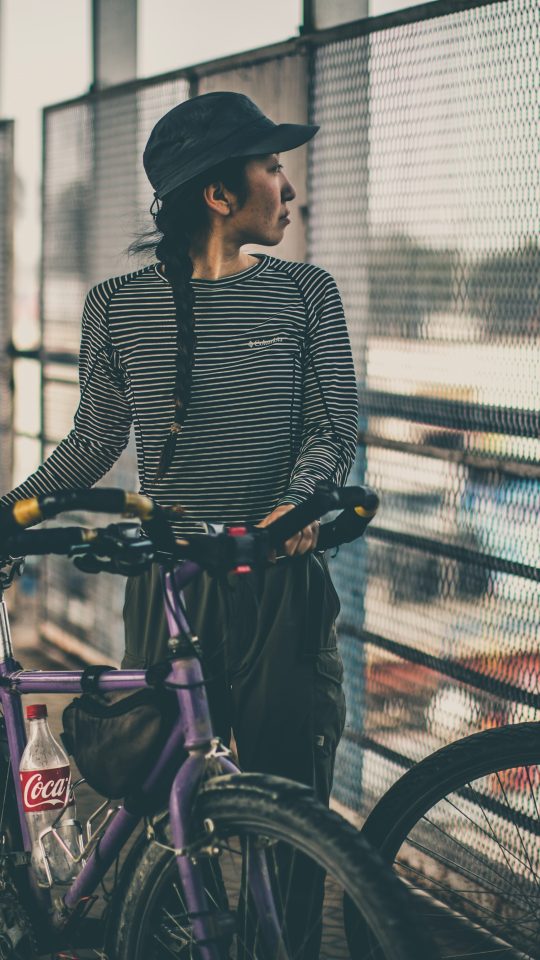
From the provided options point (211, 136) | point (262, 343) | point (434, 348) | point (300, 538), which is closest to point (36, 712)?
point (300, 538)

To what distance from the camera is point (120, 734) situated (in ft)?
8.23

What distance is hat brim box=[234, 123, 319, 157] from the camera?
2.70 m

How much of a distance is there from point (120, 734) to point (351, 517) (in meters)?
0.57

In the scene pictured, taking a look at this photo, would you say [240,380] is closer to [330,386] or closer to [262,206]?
[330,386]

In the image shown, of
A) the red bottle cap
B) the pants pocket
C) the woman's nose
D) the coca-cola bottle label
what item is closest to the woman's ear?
the woman's nose

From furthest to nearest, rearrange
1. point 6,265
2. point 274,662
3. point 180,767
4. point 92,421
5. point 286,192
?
point 6,265 < point 92,421 < point 286,192 < point 274,662 < point 180,767

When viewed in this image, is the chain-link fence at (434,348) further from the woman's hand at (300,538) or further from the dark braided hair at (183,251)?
the woman's hand at (300,538)

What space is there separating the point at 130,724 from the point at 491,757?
0.65 metres

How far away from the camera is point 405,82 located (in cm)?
393

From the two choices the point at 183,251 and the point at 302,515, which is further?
the point at 183,251

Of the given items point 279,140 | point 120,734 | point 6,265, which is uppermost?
point 6,265

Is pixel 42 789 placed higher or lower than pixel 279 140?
lower

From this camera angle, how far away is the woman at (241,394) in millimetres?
2717

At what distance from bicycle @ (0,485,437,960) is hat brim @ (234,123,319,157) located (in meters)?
0.73
